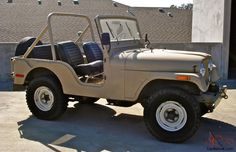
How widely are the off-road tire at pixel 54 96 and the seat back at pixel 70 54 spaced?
1.43 ft

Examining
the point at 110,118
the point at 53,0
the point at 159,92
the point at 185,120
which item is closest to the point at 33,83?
the point at 110,118

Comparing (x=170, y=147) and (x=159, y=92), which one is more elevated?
(x=159, y=92)

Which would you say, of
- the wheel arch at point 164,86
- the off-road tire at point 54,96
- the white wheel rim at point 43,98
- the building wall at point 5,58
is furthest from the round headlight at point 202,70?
the building wall at point 5,58

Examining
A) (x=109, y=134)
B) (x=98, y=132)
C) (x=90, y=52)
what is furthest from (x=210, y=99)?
(x=90, y=52)

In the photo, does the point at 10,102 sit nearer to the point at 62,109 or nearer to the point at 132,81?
the point at 62,109

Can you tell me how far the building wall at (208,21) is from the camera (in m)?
11.3

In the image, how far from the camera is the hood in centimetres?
511

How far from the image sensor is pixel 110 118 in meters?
6.54

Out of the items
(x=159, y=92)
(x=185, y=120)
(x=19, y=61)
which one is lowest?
(x=185, y=120)

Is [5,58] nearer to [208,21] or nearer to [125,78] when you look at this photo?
[125,78]

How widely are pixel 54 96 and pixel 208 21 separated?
824 cm

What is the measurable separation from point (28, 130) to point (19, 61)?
1.38 meters

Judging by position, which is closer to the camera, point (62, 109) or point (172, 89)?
point (172, 89)

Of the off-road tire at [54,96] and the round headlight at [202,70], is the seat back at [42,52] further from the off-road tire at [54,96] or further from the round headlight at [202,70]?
the round headlight at [202,70]
